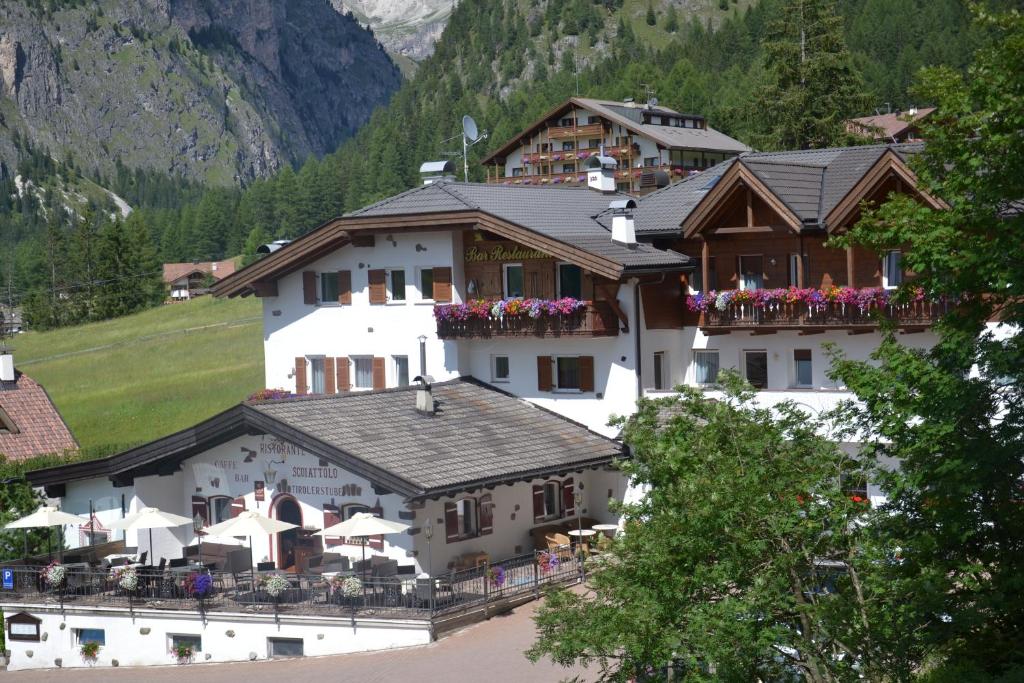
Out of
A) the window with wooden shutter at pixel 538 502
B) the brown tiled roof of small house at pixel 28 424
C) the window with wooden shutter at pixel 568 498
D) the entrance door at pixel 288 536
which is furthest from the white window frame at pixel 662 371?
the brown tiled roof of small house at pixel 28 424

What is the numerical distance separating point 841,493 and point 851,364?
5.70 feet

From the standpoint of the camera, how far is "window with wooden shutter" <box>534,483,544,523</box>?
36.8 metres

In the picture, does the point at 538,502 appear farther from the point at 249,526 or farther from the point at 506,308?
the point at 249,526

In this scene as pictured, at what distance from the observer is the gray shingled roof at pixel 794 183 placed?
38281mm

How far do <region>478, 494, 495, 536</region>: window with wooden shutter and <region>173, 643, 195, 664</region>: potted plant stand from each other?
6.98m

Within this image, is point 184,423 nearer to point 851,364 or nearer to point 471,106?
point 851,364

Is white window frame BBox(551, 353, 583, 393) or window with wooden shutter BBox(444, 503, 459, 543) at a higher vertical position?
white window frame BBox(551, 353, 583, 393)

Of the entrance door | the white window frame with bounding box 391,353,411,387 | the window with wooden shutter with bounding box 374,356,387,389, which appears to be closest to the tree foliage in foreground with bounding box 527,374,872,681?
the entrance door

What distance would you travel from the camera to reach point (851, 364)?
18.0 m

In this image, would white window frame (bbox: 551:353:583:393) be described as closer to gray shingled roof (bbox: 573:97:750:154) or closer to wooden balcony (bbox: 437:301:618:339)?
wooden balcony (bbox: 437:301:618:339)

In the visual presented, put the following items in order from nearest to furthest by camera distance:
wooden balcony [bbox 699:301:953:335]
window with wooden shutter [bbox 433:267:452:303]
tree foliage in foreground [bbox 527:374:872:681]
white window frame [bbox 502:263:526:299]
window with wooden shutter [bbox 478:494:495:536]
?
tree foliage in foreground [bbox 527:374:872:681], window with wooden shutter [bbox 478:494:495:536], wooden balcony [bbox 699:301:953:335], white window frame [bbox 502:263:526:299], window with wooden shutter [bbox 433:267:452:303]

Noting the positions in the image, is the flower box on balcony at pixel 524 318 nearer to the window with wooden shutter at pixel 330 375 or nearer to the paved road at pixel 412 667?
the window with wooden shutter at pixel 330 375

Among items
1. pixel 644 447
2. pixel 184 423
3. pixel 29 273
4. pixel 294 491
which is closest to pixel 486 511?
pixel 294 491

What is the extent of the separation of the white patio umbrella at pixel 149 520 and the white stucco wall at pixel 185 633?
1882 mm
